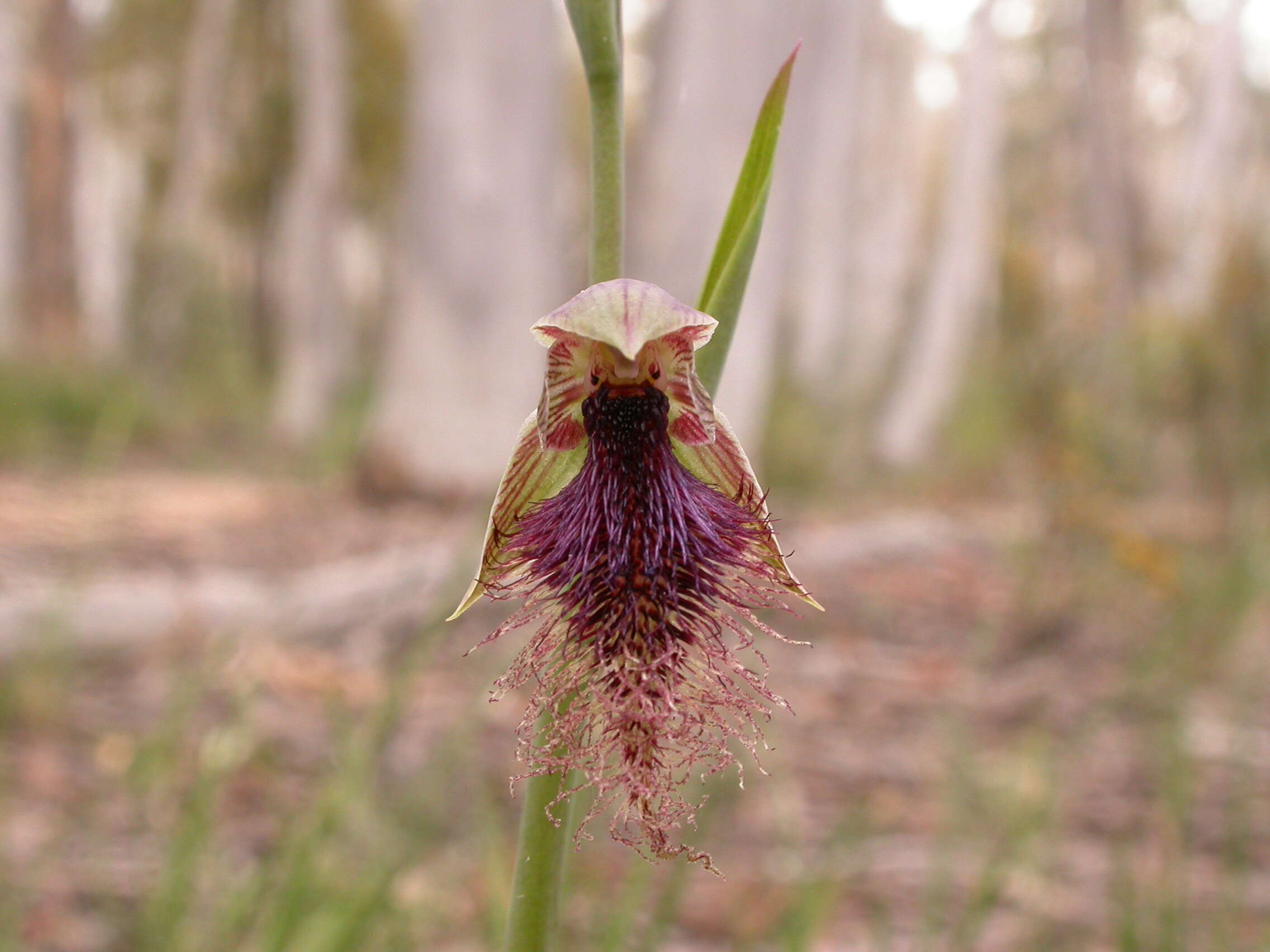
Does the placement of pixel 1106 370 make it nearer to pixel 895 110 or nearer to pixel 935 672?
pixel 935 672

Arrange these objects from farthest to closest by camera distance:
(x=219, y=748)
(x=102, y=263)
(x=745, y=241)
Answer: (x=102, y=263) → (x=219, y=748) → (x=745, y=241)

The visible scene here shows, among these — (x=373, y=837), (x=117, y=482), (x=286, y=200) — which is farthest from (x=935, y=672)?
(x=286, y=200)

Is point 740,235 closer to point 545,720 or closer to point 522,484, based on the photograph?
point 522,484

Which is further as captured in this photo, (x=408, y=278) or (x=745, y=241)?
(x=408, y=278)

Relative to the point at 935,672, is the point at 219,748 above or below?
above

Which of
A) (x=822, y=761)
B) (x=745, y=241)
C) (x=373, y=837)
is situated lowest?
(x=822, y=761)

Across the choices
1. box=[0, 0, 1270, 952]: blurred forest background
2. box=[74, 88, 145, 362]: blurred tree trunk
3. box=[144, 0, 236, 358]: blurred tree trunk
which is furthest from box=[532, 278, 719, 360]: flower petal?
box=[74, 88, 145, 362]: blurred tree trunk

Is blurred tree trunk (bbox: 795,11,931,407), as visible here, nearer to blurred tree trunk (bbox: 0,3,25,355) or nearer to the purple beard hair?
blurred tree trunk (bbox: 0,3,25,355)

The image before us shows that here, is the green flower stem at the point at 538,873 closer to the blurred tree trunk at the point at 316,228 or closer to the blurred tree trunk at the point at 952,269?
the blurred tree trunk at the point at 316,228
